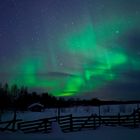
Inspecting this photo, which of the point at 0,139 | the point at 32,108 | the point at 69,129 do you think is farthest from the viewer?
the point at 32,108

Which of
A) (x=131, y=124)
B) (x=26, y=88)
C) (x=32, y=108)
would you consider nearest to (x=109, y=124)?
(x=131, y=124)

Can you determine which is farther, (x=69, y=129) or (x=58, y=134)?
(x=69, y=129)

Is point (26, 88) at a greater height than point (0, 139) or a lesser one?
greater

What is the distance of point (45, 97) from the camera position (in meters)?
113

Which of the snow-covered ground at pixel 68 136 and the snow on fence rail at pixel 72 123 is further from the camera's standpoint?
the snow on fence rail at pixel 72 123

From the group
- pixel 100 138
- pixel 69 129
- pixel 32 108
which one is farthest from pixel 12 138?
pixel 32 108

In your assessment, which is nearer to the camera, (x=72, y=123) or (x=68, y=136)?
(x=68, y=136)

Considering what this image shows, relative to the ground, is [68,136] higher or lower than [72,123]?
lower

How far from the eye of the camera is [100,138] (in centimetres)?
1599

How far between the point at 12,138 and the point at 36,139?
136 cm

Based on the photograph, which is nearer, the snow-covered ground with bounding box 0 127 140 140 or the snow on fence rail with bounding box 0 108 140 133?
the snow-covered ground with bounding box 0 127 140 140

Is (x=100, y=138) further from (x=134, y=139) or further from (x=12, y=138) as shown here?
(x=12, y=138)

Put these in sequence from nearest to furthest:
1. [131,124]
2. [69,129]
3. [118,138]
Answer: [118,138]
[69,129]
[131,124]

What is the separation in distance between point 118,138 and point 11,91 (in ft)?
518
